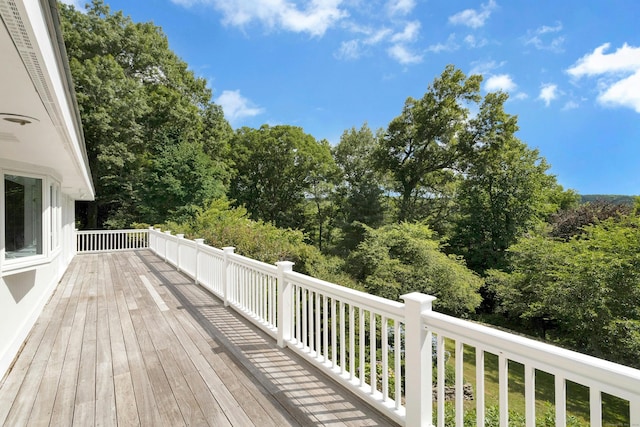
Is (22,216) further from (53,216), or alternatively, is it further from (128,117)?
(128,117)

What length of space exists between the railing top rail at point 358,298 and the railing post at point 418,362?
0.14 metres

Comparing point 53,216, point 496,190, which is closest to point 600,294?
point 496,190

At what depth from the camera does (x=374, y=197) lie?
21156 millimetres

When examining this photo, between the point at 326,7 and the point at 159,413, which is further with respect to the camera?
the point at 326,7

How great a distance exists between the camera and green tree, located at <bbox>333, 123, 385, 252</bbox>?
20.6 meters

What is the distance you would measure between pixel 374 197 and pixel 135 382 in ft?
62.9

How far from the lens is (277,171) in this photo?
25375 mm

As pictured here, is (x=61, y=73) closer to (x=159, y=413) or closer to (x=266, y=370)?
(x=159, y=413)

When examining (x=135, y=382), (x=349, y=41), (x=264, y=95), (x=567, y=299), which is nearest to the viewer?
(x=135, y=382)

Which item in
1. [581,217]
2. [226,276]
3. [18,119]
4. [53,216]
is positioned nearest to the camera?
[18,119]

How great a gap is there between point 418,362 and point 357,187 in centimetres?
2071

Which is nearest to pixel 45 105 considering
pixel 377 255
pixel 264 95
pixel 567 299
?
pixel 377 255

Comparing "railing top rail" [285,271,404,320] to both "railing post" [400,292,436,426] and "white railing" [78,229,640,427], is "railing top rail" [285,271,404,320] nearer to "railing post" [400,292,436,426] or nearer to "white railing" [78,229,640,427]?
"white railing" [78,229,640,427]

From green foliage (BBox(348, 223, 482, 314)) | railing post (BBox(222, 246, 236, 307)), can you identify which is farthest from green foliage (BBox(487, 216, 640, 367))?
railing post (BBox(222, 246, 236, 307))
